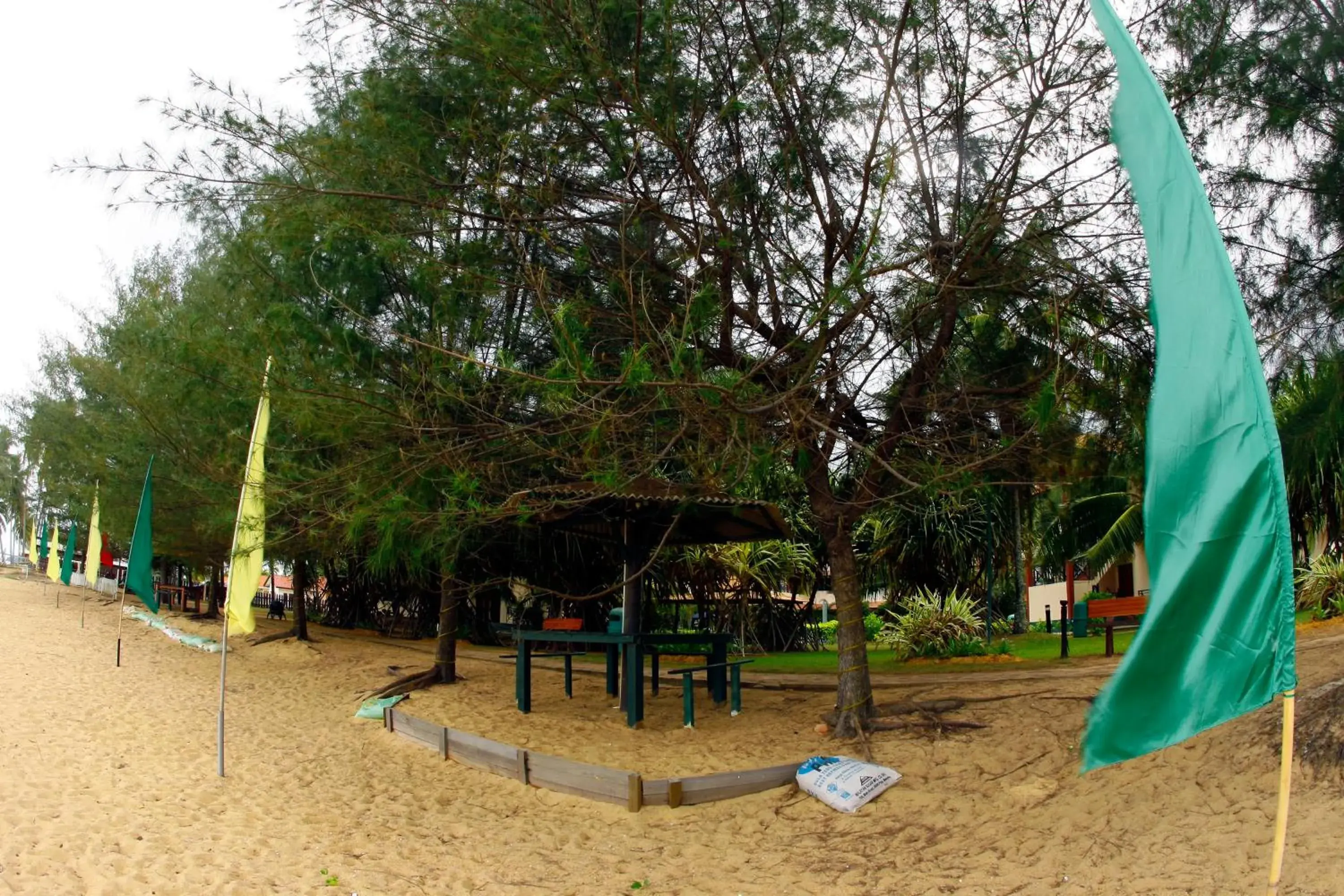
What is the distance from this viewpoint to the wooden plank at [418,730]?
34.2ft

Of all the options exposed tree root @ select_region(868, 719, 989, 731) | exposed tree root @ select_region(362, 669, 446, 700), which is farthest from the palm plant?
exposed tree root @ select_region(362, 669, 446, 700)

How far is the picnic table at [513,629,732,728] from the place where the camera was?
34.2ft

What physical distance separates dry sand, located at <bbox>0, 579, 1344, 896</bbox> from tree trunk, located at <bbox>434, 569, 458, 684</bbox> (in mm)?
1572

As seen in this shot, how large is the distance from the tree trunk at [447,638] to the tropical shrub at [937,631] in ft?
19.6

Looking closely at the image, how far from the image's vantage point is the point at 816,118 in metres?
9.09

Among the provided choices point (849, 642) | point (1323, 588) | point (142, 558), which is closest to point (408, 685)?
point (142, 558)

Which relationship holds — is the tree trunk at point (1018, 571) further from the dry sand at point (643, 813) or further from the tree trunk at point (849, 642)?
the tree trunk at point (849, 642)

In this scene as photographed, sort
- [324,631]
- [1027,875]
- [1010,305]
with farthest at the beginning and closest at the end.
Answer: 1. [324,631]
2. [1010,305]
3. [1027,875]

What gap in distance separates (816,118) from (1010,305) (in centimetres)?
238

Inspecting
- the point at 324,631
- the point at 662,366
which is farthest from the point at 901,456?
the point at 324,631

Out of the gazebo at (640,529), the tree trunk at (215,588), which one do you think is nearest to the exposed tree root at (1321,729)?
the gazebo at (640,529)

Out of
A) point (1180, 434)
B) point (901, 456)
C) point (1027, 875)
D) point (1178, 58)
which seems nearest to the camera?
point (1180, 434)

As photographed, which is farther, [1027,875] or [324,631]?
[324,631]

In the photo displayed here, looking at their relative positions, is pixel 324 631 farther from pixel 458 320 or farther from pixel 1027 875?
pixel 1027 875
